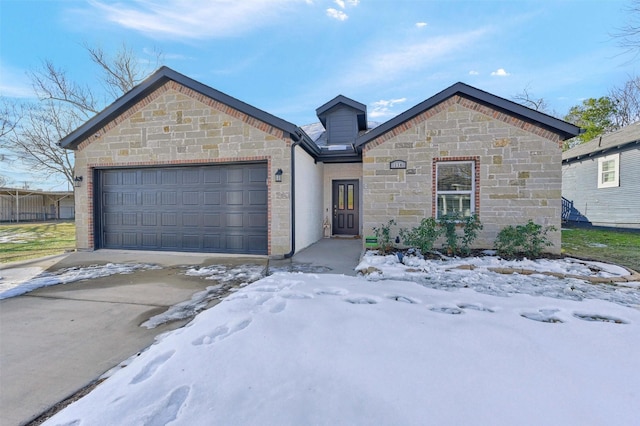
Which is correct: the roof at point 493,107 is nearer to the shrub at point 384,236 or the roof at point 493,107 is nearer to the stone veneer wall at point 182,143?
the shrub at point 384,236

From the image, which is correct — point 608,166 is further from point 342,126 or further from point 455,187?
point 342,126

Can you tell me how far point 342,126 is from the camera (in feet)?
37.7

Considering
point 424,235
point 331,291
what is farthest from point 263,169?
point 331,291

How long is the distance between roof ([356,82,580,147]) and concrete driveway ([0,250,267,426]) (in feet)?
19.1

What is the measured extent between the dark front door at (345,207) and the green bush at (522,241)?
519 centimetres

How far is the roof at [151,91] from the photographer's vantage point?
7.20 m

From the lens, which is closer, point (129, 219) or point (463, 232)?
point (463, 232)

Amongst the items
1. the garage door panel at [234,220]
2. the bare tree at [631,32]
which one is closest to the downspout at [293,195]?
→ the garage door panel at [234,220]

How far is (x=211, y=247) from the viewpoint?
797 centimetres

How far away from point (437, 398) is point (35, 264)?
852cm

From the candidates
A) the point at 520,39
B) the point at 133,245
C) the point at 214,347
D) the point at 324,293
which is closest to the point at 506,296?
the point at 324,293

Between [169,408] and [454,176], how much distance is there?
7279 millimetres

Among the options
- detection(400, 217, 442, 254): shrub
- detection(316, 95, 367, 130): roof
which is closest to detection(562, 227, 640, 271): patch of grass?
detection(400, 217, 442, 254): shrub

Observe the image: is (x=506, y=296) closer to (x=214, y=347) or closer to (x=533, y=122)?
(x=214, y=347)
